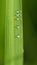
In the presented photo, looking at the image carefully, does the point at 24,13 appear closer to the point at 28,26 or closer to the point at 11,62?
the point at 28,26

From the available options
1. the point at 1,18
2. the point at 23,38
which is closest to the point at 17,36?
the point at 23,38

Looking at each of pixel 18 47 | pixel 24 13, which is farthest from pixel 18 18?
pixel 18 47

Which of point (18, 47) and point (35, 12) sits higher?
point (35, 12)

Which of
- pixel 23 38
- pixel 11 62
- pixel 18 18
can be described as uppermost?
pixel 18 18

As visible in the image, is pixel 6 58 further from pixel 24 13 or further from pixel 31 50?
pixel 24 13

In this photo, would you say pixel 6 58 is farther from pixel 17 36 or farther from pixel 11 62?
pixel 17 36

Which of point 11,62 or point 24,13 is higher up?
point 24,13
